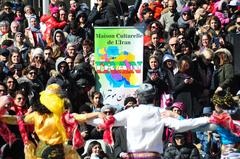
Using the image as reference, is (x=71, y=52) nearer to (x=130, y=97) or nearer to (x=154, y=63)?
(x=154, y=63)

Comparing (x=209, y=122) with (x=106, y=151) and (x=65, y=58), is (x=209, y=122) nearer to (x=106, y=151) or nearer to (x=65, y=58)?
(x=106, y=151)

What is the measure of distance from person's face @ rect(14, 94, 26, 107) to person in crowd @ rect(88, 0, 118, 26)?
4661mm

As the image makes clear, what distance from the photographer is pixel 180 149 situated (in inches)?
657

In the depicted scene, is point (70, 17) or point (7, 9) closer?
point (70, 17)

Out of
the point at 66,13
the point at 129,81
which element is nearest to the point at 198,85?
the point at 129,81

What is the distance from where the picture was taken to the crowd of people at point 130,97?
1465 centimetres

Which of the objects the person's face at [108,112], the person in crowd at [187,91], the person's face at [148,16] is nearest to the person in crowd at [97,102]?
the person's face at [108,112]

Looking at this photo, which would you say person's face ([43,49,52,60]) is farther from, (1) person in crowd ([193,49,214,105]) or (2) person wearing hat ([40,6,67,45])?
(1) person in crowd ([193,49,214,105])

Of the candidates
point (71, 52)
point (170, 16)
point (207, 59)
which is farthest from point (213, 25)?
point (71, 52)

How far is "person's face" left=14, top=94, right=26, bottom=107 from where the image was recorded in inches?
674

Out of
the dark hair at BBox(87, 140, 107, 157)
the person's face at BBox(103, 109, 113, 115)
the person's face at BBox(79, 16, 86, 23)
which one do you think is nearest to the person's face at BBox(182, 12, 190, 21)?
the person's face at BBox(79, 16, 86, 23)

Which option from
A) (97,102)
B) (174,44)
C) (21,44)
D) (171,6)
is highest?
(171,6)

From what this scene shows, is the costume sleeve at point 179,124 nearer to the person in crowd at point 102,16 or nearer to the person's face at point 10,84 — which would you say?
the person's face at point 10,84

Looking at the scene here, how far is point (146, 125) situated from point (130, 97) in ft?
10.9
